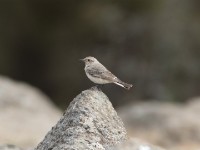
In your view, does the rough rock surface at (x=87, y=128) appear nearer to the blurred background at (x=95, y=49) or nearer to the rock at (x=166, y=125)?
the rock at (x=166, y=125)

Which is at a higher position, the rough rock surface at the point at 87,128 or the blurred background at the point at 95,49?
the blurred background at the point at 95,49

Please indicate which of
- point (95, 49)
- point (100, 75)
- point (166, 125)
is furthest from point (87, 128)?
point (95, 49)

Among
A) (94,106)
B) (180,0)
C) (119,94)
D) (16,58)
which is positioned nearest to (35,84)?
(16,58)

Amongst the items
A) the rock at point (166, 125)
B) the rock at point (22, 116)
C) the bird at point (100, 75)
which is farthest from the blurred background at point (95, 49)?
the bird at point (100, 75)

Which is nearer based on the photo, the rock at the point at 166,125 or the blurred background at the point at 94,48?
the rock at the point at 166,125

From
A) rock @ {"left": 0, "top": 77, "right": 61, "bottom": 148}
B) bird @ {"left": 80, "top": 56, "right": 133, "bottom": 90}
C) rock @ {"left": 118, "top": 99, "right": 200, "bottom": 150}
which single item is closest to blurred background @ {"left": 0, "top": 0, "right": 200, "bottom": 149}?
rock @ {"left": 0, "top": 77, "right": 61, "bottom": 148}

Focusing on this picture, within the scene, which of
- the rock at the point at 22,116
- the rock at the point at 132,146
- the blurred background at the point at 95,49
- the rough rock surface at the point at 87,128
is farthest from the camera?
the blurred background at the point at 95,49

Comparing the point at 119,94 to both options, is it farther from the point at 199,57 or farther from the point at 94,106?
the point at 94,106
